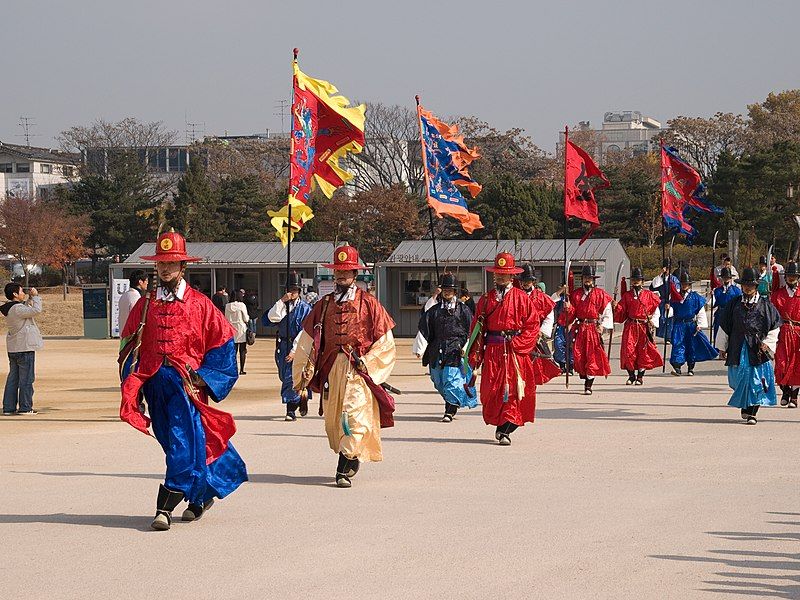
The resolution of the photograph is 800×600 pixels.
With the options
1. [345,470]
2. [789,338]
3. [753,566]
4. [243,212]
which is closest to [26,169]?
[243,212]

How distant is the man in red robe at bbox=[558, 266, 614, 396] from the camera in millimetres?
18734

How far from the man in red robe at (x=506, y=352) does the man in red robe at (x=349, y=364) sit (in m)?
2.55

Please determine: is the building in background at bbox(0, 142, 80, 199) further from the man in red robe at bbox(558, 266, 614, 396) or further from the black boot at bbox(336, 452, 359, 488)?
the black boot at bbox(336, 452, 359, 488)

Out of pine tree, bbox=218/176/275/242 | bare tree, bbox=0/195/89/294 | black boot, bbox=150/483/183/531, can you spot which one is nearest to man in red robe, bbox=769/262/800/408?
black boot, bbox=150/483/183/531

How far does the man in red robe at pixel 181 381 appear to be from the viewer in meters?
8.02

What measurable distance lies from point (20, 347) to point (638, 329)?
10.0 m

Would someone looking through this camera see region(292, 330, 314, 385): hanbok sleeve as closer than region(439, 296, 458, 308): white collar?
Yes

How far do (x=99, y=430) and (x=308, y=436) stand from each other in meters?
2.76

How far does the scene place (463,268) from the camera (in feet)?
127

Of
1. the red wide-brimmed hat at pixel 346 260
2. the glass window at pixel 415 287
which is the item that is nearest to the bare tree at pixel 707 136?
the glass window at pixel 415 287

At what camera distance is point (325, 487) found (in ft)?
31.2

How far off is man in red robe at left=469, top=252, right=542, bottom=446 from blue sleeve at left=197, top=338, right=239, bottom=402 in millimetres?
4514

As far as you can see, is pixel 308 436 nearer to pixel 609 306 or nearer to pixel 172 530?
pixel 172 530

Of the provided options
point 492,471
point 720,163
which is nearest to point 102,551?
→ point 492,471
